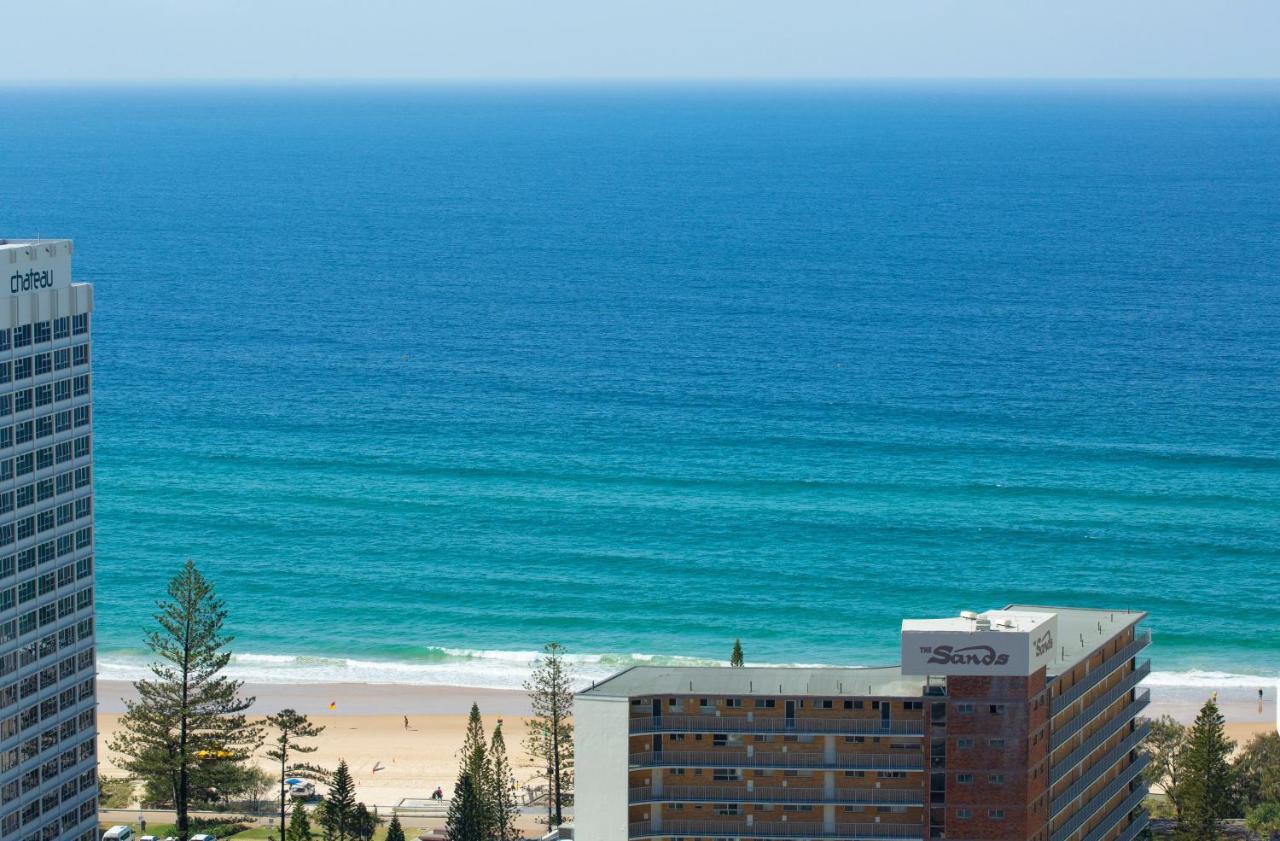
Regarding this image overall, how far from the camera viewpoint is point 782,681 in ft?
248

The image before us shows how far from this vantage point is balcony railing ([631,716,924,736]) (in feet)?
242

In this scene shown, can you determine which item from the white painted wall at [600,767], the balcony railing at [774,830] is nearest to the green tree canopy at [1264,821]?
the balcony railing at [774,830]

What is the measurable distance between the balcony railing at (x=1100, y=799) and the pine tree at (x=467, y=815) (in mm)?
23030

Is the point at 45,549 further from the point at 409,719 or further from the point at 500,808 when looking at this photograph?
the point at 409,719

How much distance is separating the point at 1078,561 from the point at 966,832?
2778 inches

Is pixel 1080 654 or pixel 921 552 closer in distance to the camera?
pixel 1080 654

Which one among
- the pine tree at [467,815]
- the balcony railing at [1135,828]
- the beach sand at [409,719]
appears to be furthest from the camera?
the beach sand at [409,719]

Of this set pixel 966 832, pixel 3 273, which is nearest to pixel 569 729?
pixel 966 832

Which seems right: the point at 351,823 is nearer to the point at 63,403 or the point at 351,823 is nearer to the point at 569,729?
the point at 569,729

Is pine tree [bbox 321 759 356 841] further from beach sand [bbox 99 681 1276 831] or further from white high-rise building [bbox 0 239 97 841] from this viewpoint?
beach sand [bbox 99 681 1276 831]

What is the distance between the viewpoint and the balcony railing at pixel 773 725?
73.6m

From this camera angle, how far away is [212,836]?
92.6 meters

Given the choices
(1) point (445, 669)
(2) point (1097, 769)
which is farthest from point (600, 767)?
(1) point (445, 669)

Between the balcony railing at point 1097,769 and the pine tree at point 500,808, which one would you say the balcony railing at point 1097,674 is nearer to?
the balcony railing at point 1097,769
